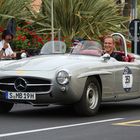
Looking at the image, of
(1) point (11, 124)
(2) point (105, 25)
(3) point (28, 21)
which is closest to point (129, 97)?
(1) point (11, 124)

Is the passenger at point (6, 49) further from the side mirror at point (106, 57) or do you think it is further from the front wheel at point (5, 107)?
the side mirror at point (106, 57)

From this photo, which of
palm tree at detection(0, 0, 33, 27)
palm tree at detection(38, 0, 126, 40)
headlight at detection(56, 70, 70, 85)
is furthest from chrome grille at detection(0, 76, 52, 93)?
palm tree at detection(38, 0, 126, 40)

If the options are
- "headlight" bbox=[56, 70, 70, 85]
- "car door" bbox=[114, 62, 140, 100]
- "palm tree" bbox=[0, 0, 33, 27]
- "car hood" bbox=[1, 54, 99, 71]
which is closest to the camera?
"headlight" bbox=[56, 70, 70, 85]

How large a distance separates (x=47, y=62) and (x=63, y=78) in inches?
25.8

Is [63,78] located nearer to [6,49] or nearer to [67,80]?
[67,80]

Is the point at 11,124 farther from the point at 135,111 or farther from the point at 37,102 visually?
the point at 135,111

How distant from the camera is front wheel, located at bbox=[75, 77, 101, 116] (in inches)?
411

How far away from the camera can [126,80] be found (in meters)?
11.5

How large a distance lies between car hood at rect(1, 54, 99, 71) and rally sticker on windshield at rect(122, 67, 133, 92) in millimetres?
709

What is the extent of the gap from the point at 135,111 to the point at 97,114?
101cm

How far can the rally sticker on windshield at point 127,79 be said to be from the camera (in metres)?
11.5

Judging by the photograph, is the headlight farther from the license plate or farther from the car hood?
the license plate

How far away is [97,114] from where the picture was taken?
36.4ft

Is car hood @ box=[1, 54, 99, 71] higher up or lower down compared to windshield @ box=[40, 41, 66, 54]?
lower down
